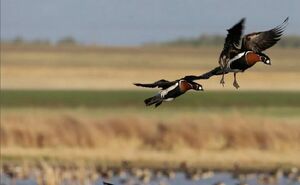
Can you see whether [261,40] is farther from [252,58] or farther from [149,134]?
[149,134]

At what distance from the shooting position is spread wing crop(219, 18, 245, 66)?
277 cm

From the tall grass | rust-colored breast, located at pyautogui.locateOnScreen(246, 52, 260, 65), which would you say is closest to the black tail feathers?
rust-colored breast, located at pyautogui.locateOnScreen(246, 52, 260, 65)

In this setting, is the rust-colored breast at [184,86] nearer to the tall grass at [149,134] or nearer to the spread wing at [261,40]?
the spread wing at [261,40]

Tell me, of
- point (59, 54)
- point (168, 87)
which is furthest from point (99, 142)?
point (59, 54)

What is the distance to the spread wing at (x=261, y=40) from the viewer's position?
2.84m

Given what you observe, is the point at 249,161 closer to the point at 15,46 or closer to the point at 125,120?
the point at 125,120

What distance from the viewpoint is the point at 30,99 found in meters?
86.4

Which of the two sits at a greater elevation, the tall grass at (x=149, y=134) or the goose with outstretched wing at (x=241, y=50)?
the goose with outstretched wing at (x=241, y=50)

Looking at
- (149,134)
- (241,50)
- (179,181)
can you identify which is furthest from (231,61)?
(149,134)

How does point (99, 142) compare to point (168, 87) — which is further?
point (99, 142)

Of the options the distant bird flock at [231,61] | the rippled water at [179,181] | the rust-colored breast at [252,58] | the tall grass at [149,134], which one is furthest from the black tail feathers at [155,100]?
the tall grass at [149,134]

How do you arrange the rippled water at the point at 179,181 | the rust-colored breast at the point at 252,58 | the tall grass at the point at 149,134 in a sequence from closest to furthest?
the rust-colored breast at the point at 252,58 < the rippled water at the point at 179,181 < the tall grass at the point at 149,134

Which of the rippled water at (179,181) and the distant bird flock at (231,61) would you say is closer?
the distant bird flock at (231,61)

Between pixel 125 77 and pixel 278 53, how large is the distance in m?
62.7
